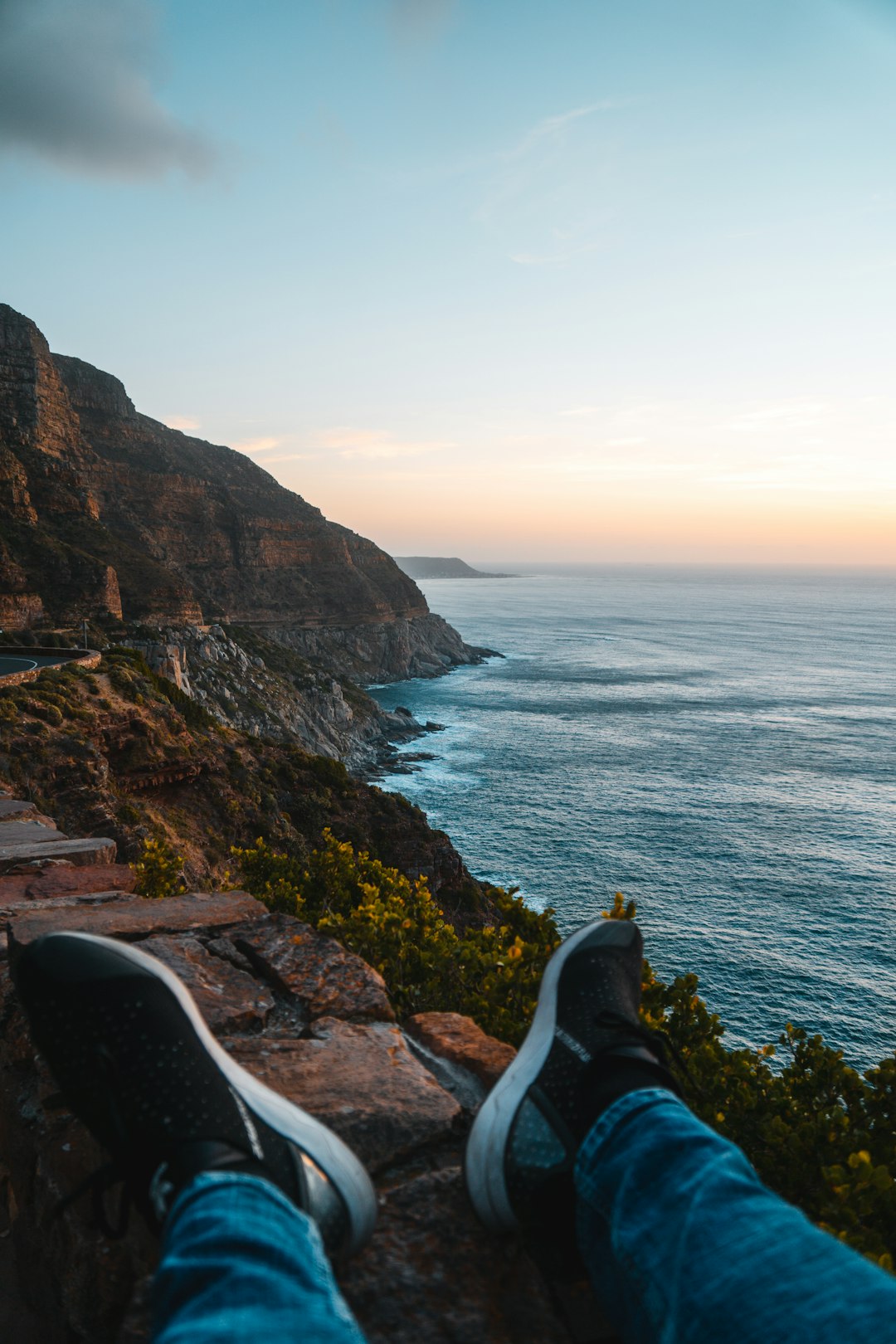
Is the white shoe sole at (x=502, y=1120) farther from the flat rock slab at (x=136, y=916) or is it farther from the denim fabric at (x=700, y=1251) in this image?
the flat rock slab at (x=136, y=916)

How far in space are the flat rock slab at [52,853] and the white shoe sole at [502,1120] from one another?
136 inches

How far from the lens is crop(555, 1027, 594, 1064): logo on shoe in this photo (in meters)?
2.03

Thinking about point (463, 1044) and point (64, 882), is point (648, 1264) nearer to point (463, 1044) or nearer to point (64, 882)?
point (463, 1044)

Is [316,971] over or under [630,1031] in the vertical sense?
under

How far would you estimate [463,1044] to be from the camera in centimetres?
257

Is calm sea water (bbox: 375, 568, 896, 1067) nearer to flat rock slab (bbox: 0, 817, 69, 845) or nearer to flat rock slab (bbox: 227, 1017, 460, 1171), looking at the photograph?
flat rock slab (bbox: 0, 817, 69, 845)

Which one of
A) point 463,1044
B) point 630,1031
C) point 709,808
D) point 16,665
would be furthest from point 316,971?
point 709,808

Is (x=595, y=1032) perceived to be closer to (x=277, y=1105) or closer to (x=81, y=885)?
(x=277, y=1105)

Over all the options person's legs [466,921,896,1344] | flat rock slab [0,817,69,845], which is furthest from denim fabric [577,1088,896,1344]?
flat rock slab [0,817,69,845]

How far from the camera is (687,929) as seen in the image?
24.4 m

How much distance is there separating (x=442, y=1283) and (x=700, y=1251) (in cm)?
61

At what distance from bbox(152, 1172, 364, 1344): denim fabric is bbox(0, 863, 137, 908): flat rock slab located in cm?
278

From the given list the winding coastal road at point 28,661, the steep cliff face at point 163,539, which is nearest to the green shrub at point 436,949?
the winding coastal road at point 28,661

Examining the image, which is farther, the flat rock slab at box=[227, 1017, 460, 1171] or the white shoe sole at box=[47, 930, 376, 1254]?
the flat rock slab at box=[227, 1017, 460, 1171]
